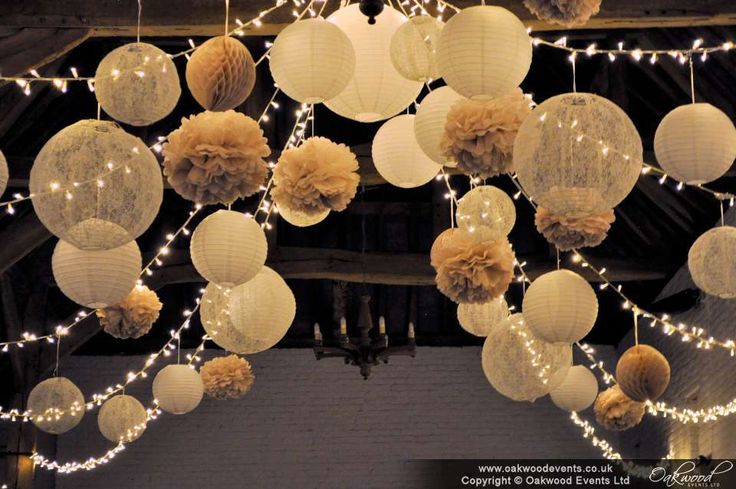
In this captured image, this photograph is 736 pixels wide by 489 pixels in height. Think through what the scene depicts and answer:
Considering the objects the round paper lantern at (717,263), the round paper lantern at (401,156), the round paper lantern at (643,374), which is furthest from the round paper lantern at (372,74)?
the round paper lantern at (643,374)

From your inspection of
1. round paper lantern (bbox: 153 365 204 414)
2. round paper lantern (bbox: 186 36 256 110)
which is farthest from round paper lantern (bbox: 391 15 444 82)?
round paper lantern (bbox: 153 365 204 414)

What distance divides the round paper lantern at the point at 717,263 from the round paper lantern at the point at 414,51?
5.28 feet

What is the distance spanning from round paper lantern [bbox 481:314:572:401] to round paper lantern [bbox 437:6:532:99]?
129cm

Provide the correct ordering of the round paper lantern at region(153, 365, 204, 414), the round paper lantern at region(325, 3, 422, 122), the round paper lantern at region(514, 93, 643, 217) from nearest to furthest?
1. the round paper lantern at region(514, 93, 643, 217)
2. the round paper lantern at region(325, 3, 422, 122)
3. the round paper lantern at region(153, 365, 204, 414)

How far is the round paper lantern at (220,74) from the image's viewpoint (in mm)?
3301

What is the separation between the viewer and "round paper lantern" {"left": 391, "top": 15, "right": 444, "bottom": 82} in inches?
132

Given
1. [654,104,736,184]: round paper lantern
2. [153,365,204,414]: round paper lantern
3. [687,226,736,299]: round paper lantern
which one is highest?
[654,104,736,184]: round paper lantern

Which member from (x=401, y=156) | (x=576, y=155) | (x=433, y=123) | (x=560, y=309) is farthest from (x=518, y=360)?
(x=576, y=155)

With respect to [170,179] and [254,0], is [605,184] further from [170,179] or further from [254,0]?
[254,0]

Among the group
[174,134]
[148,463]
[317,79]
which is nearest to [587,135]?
[317,79]

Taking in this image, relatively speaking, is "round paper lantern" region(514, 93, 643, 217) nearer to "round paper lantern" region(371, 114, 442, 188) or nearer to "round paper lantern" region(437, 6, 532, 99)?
"round paper lantern" region(437, 6, 532, 99)

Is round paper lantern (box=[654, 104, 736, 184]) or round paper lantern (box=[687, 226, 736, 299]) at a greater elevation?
round paper lantern (box=[654, 104, 736, 184])

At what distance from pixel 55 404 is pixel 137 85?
13.7 feet

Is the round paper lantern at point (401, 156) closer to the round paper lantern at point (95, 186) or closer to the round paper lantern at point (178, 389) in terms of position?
the round paper lantern at point (95, 186)
